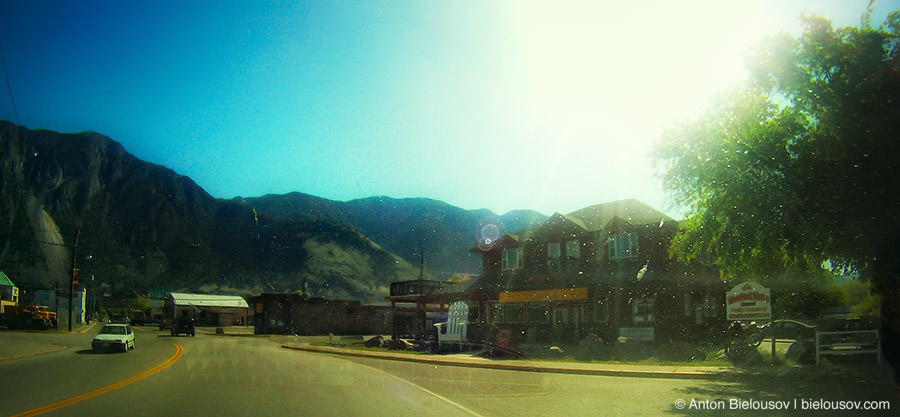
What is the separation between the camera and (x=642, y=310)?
31.8 m

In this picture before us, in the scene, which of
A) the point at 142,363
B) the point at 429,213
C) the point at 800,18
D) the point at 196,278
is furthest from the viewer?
the point at 429,213

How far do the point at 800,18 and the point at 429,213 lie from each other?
149 m

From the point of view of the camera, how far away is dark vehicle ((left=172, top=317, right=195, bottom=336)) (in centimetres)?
5375

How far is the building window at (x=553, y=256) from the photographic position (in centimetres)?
3656

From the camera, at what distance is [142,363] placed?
21.9 meters

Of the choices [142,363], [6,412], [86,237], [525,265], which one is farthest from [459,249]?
[6,412]

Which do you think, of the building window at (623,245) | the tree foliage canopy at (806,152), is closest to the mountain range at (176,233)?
the building window at (623,245)

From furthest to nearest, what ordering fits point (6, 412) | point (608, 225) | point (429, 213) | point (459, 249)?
point (429, 213) → point (459, 249) → point (608, 225) → point (6, 412)

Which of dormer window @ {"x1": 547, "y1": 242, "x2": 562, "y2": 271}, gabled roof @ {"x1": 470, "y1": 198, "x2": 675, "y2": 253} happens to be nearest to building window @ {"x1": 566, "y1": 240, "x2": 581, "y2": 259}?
dormer window @ {"x1": 547, "y1": 242, "x2": 562, "y2": 271}

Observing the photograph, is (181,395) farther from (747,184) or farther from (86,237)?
(86,237)

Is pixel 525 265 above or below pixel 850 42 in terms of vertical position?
below

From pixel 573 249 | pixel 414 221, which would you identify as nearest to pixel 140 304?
pixel 414 221

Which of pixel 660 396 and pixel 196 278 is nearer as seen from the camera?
pixel 660 396

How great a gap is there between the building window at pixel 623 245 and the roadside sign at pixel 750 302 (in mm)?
10652
